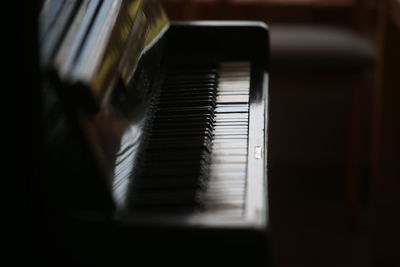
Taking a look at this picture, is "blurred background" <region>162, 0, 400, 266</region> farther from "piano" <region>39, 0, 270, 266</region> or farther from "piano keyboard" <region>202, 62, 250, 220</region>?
"piano" <region>39, 0, 270, 266</region>

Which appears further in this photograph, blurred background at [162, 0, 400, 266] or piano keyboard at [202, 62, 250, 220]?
blurred background at [162, 0, 400, 266]

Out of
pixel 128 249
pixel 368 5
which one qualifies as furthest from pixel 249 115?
pixel 368 5

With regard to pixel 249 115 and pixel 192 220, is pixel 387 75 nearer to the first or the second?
pixel 249 115

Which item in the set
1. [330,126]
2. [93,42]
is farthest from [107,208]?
[330,126]

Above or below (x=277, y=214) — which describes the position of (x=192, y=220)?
above

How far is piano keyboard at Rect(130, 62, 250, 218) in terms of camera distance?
975 mm

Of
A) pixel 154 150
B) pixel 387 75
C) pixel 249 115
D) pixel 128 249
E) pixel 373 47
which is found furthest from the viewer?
pixel 373 47

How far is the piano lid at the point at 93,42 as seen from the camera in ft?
2.96

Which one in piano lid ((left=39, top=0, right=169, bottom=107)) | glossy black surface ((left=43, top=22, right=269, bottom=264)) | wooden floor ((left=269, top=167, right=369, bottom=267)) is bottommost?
wooden floor ((left=269, top=167, right=369, bottom=267))

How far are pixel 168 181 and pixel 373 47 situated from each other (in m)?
1.63

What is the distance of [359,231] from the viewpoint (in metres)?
2.53

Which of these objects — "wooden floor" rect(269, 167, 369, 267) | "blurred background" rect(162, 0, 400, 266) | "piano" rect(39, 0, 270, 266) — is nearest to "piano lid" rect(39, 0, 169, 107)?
"piano" rect(39, 0, 270, 266)

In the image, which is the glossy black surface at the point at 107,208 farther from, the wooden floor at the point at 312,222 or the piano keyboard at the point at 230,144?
the wooden floor at the point at 312,222

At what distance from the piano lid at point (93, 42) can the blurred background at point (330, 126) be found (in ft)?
2.75
